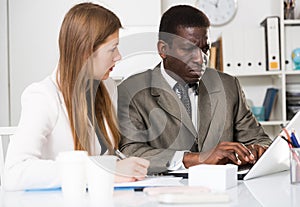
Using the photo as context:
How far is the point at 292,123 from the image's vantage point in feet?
5.08

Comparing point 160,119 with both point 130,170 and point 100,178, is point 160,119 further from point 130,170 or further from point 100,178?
point 100,178

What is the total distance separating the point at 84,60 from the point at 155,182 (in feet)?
1.19

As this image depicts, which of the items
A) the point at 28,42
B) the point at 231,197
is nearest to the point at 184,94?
the point at 231,197

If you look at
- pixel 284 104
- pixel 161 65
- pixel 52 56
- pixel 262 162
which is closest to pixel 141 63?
pixel 161 65

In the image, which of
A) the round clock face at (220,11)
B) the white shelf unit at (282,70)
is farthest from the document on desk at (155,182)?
the round clock face at (220,11)

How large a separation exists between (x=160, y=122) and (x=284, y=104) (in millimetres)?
2048

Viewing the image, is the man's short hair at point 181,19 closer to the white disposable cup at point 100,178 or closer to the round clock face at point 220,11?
the white disposable cup at point 100,178

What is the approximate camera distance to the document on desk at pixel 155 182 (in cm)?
137

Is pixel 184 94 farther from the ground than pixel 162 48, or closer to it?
closer to it

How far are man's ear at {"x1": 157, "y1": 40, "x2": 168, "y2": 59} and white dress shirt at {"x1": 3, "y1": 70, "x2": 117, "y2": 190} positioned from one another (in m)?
0.15

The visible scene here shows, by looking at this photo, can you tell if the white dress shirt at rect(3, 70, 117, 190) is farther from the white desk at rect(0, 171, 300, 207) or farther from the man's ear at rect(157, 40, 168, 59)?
the man's ear at rect(157, 40, 168, 59)

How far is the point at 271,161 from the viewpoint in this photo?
1.57 meters

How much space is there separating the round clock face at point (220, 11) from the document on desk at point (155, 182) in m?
2.24

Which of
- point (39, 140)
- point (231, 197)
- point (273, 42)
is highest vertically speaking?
point (273, 42)
